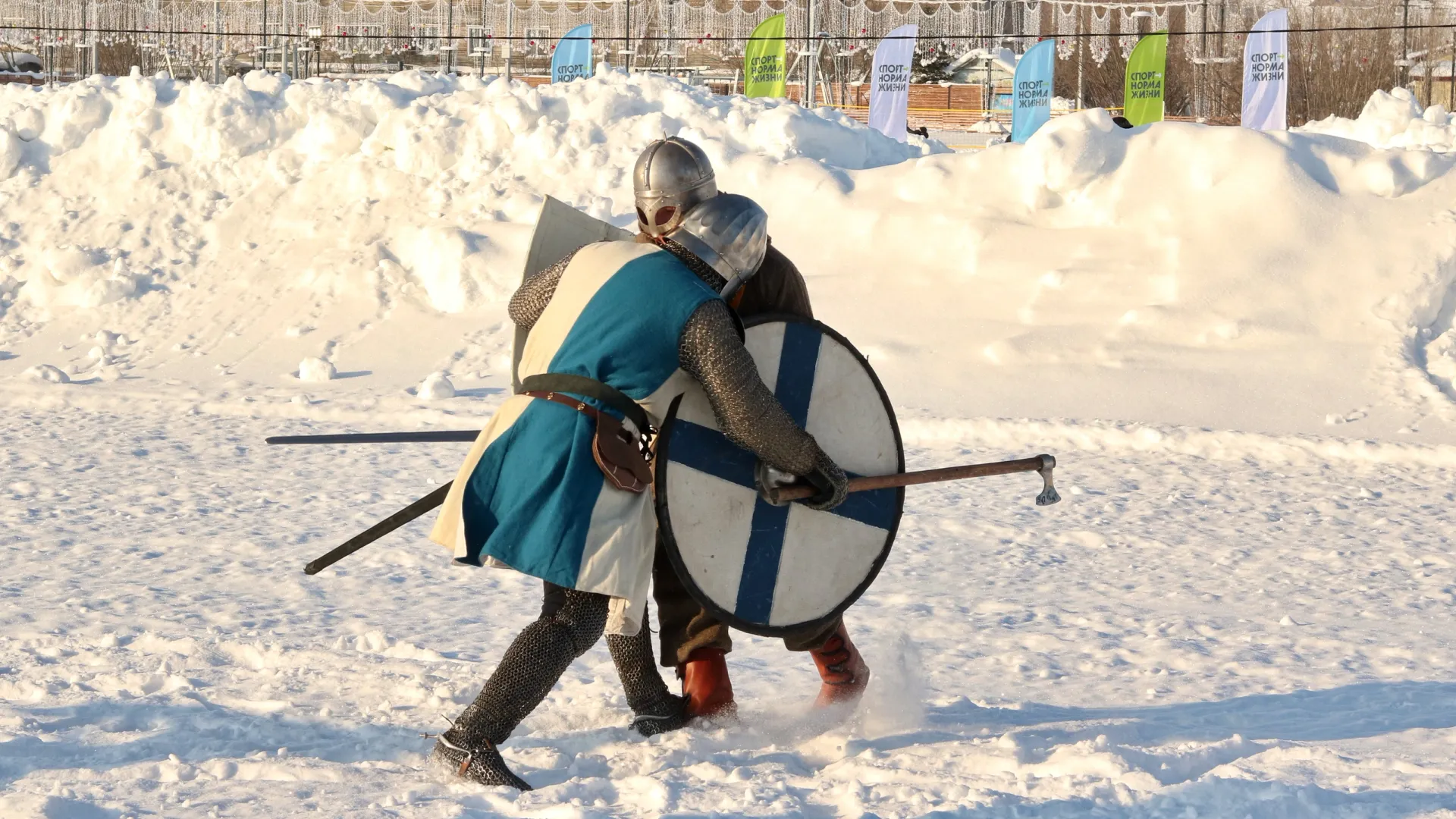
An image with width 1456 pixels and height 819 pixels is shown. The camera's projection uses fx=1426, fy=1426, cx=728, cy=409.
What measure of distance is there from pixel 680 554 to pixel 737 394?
1.09 ft

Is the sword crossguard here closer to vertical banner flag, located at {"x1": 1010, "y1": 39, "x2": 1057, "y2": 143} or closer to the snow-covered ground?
the snow-covered ground

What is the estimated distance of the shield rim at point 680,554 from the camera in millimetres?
2748

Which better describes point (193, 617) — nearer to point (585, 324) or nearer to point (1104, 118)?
point (585, 324)

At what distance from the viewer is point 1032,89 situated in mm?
16062

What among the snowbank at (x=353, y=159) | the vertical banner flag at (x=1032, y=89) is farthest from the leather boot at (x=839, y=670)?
the vertical banner flag at (x=1032, y=89)

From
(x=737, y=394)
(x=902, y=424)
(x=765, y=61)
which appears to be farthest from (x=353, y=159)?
(x=737, y=394)

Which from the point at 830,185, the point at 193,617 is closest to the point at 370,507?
the point at 193,617

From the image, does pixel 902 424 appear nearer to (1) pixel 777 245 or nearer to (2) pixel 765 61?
(1) pixel 777 245

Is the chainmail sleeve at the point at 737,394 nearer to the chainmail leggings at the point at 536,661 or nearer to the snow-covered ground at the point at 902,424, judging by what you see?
the chainmail leggings at the point at 536,661

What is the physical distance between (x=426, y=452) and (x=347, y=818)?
404cm

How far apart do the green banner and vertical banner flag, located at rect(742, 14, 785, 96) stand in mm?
4083

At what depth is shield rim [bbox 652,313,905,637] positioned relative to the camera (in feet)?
9.02

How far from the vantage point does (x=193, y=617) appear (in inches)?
159

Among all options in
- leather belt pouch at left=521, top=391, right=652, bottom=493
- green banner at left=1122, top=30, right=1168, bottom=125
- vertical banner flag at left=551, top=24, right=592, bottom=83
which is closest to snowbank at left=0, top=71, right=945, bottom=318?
vertical banner flag at left=551, top=24, right=592, bottom=83
